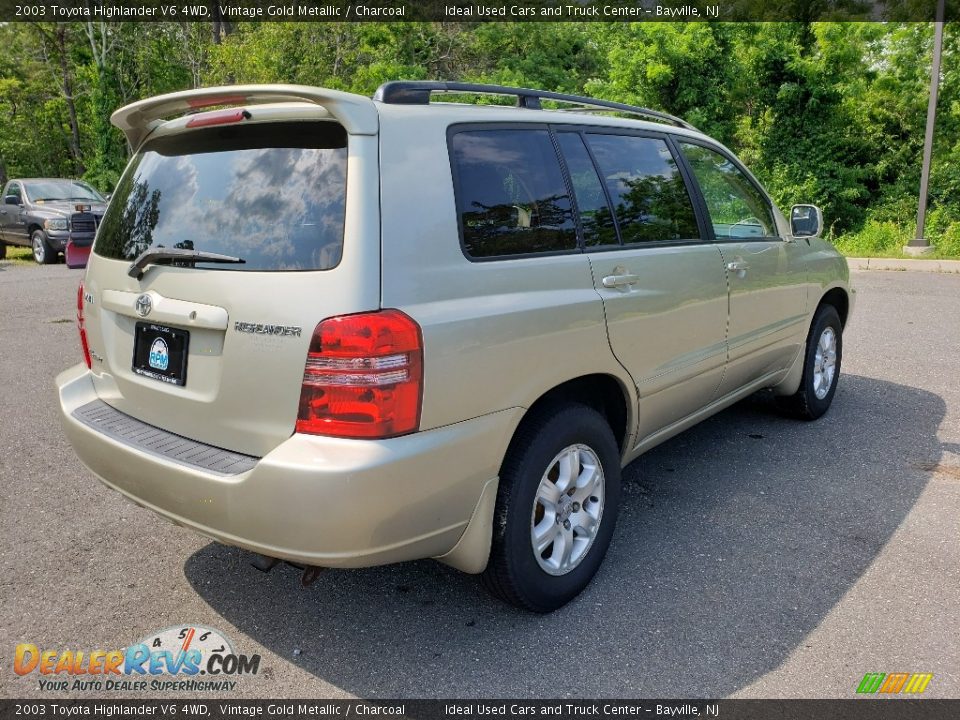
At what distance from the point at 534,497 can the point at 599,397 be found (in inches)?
26.6

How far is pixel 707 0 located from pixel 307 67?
12380mm

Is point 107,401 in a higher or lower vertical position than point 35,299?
higher

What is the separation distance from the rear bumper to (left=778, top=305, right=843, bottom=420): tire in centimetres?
308

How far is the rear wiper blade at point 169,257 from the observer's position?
2.45 m

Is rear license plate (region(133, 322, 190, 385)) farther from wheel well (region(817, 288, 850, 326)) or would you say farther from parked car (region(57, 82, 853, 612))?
wheel well (region(817, 288, 850, 326))

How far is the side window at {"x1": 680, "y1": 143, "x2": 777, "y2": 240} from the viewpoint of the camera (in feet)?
12.9

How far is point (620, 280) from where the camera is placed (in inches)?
120

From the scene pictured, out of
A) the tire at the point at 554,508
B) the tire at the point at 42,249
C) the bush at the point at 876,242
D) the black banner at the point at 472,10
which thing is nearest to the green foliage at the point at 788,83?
the bush at the point at 876,242

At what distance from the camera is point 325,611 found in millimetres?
2945

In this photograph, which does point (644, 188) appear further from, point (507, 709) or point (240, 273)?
point (507, 709)

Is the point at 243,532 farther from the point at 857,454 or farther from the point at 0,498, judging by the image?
the point at 857,454

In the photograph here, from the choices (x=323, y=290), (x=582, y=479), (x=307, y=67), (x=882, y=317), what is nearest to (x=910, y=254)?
(x=882, y=317)

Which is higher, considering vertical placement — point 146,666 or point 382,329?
point 382,329

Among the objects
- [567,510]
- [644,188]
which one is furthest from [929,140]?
[567,510]
